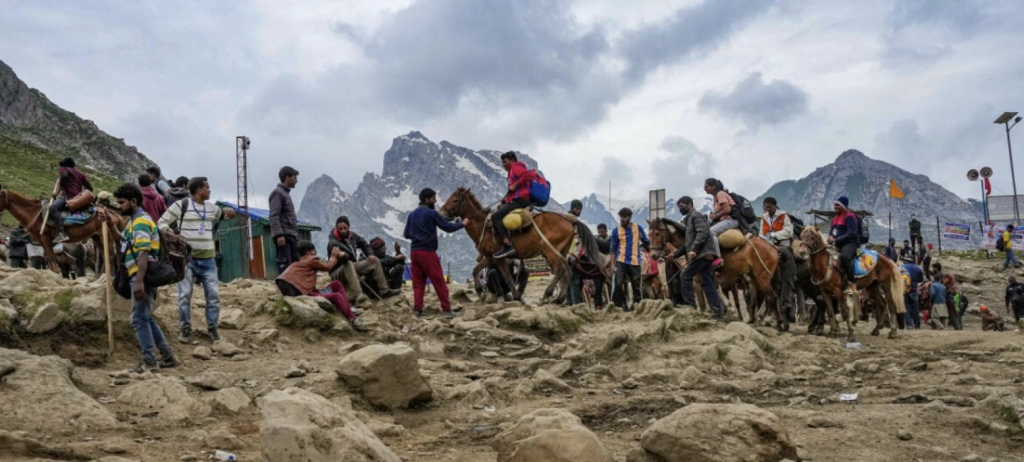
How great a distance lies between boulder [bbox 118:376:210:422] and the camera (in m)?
5.66

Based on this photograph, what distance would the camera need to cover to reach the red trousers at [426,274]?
439 inches

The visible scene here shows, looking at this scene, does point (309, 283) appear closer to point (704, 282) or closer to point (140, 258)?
point (140, 258)

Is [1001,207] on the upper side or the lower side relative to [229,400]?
upper

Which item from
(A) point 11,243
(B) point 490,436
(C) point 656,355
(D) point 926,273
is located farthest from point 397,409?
(D) point 926,273

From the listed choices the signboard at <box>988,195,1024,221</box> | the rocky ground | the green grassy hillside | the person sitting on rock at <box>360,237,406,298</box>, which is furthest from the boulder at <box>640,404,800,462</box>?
Answer: the green grassy hillside

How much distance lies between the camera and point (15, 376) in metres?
5.66

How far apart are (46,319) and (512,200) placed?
7233 millimetres

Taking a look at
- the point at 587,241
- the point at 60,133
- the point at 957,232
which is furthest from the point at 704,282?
the point at 60,133

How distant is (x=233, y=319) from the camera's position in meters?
9.28

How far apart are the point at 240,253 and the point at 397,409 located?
1110 inches

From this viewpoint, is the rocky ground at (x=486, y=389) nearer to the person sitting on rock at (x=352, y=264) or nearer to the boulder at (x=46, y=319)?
the boulder at (x=46, y=319)

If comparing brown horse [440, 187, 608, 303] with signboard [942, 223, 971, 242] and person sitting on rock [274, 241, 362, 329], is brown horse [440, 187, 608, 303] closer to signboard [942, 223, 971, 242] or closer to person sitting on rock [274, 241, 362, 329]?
person sitting on rock [274, 241, 362, 329]

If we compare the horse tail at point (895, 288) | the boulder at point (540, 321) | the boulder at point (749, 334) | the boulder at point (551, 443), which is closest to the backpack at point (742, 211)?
the horse tail at point (895, 288)

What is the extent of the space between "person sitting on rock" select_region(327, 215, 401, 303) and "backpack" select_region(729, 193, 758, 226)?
6.23 meters
